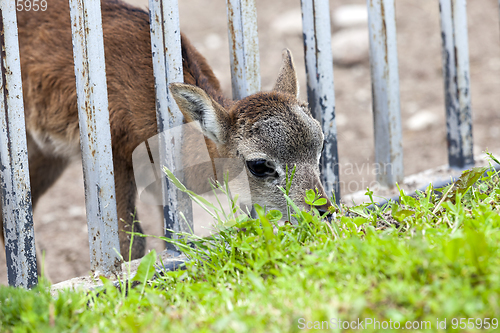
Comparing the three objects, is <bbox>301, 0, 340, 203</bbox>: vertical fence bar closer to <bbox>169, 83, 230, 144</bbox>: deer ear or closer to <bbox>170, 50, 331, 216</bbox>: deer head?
<bbox>170, 50, 331, 216</bbox>: deer head

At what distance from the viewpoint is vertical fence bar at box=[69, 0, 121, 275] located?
2684 mm

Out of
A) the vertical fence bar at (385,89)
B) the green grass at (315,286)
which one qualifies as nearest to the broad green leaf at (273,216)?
the green grass at (315,286)

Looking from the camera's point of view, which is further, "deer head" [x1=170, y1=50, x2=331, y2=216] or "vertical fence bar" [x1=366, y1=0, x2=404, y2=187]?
"vertical fence bar" [x1=366, y1=0, x2=404, y2=187]

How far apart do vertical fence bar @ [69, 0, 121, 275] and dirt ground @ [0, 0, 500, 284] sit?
2183mm

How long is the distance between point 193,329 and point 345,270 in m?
0.58

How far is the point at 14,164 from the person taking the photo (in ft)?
8.72

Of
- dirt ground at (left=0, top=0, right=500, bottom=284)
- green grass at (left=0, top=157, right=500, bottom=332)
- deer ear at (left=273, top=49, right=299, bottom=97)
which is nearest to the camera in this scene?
green grass at (left=0, top=157, right=500, bottom=332)

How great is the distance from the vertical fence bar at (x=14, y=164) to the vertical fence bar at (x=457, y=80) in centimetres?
330

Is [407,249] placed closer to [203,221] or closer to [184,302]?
[184,302]

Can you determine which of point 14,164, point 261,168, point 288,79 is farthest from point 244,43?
point 14,164

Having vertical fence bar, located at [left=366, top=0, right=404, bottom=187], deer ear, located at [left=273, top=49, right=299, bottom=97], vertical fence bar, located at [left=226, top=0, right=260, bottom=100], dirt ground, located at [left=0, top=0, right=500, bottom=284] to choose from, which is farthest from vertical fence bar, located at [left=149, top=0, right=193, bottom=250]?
dirt ground, located at [left=0, top=0, right=500, bottom=284]

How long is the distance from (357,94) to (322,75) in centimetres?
517

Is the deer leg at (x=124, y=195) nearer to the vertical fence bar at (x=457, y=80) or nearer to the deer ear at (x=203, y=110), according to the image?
the deer ear at (x=203, y=110)

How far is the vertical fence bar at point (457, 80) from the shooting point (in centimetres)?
402
